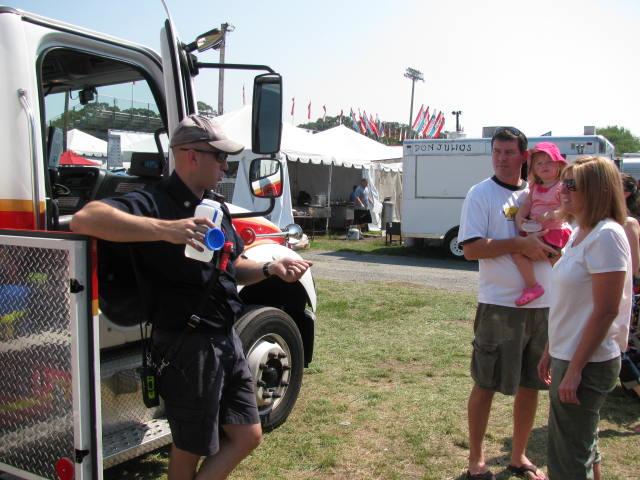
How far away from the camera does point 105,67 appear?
3.85 metres

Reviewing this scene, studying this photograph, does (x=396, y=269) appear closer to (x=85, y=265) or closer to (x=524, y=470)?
(x=524, y=470)

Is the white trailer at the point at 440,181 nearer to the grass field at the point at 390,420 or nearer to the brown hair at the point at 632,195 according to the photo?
the grass field at the point at 390,420

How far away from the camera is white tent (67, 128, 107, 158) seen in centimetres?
399

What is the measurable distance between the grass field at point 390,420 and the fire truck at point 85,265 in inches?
16.4

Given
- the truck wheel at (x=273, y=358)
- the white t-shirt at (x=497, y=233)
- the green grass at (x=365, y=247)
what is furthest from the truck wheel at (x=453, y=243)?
the white t-shirt at (x=497, y=233)

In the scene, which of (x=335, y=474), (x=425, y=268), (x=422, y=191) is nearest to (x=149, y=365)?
(x=335, y=474)

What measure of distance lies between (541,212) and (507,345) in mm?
756

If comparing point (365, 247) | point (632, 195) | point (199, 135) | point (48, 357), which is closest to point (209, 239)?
point (199, 135)

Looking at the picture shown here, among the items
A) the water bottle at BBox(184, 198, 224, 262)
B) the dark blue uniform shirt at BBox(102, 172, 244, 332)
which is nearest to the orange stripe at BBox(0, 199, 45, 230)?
the dark blue uniform shirt at BBox(102, 172, 244, 332)

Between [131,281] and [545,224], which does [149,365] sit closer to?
[131,281]

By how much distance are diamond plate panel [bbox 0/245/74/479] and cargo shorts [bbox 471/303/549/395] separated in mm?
2155

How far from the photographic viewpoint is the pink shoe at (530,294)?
131 inches

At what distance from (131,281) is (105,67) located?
146cm

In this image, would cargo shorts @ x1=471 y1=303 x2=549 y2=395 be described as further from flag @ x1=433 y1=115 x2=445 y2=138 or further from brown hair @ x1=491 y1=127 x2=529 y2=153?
flag @ x1=433 y1=115 x2=445 y2=138
